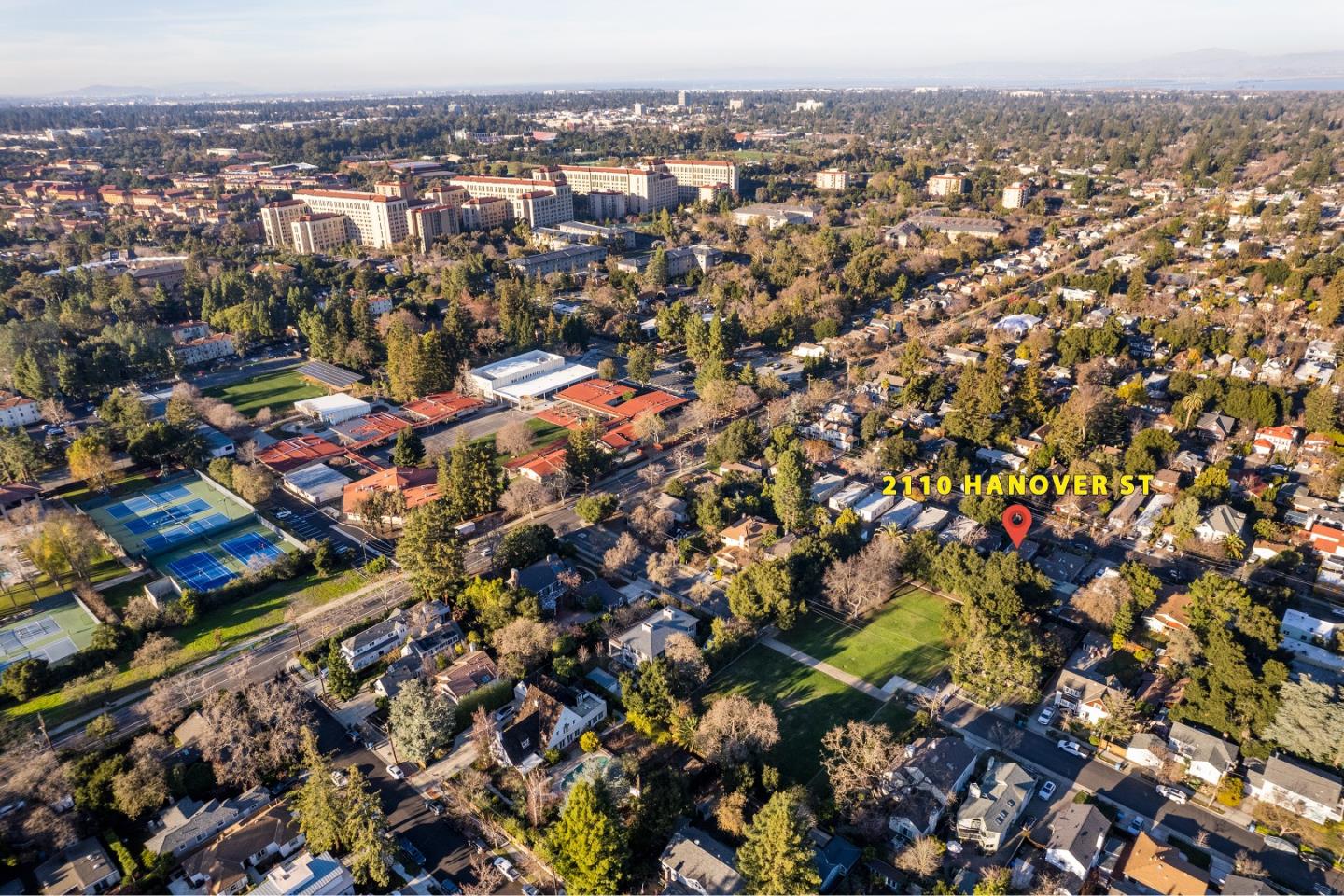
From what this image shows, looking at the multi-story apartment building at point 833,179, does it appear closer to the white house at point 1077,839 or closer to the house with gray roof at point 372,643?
the house with gray roof at point 372,643

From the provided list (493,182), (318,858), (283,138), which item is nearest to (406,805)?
(318,858)

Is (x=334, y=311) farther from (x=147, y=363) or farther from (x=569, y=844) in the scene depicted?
(x=569, y=844)

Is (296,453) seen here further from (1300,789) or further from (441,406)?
(1300,789)

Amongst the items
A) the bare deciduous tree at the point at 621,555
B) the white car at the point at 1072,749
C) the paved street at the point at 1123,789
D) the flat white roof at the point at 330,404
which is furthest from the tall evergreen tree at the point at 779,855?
the flat white roof at the point at 330,404

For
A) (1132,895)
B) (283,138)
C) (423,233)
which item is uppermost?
(283,138)

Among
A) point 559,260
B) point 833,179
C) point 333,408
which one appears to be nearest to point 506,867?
point 333,408

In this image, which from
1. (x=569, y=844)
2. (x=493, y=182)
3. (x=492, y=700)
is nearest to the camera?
(x=569, y=844)
